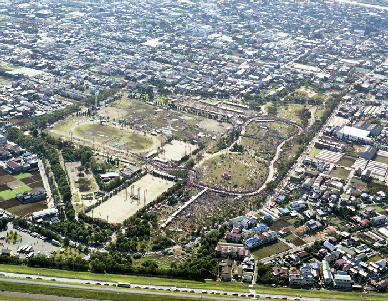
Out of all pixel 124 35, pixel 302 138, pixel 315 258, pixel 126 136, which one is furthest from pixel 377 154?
pixel 124 35

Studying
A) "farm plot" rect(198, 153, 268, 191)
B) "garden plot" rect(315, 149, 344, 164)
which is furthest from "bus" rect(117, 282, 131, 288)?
"garden plot" rect(315, 149, 344, 164)

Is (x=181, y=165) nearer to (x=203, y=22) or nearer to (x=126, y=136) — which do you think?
(x=126, y=136)

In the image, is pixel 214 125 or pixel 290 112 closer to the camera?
pixel 214 125

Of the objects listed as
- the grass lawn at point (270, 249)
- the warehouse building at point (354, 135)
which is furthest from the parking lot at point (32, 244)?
the warehouse building at point (354, 135)

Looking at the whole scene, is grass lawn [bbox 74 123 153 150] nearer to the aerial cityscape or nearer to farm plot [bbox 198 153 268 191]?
the aerial cityscape

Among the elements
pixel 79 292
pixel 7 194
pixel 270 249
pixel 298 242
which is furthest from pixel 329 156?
pixel 7 194

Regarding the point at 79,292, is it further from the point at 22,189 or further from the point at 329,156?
the point at 329,156

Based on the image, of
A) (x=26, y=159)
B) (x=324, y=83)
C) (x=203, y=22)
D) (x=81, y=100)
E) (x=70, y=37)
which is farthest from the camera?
(x=203, y=22)
